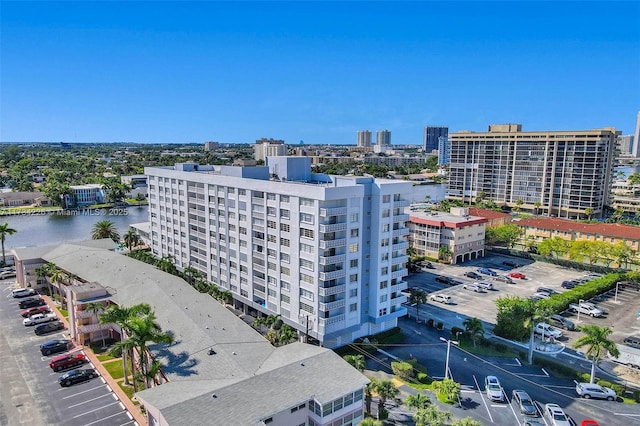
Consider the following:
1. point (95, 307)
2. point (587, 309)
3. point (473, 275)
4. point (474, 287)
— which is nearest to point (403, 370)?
point (95, 307)

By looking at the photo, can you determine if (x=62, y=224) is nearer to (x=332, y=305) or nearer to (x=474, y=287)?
(x=332, y=305)

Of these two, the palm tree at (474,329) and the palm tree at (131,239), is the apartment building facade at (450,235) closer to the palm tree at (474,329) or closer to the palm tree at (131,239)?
the palm tree at (474,329)

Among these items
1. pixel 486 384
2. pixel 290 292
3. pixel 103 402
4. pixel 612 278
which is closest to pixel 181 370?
pixel 103 402

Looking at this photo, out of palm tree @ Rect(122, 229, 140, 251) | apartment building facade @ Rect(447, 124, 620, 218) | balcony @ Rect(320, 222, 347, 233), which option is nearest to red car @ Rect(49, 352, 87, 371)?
balcony @ Rect(320, 222, 347, 233)

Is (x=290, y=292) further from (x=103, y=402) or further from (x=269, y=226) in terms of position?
(x=103, y=402)

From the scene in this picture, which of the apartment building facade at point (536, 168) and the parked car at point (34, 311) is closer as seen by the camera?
the parked car at point (34, 311)

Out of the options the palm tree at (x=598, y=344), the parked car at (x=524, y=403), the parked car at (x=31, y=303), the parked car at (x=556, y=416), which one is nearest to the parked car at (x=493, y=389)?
the parked car at (x=524, y=403)
